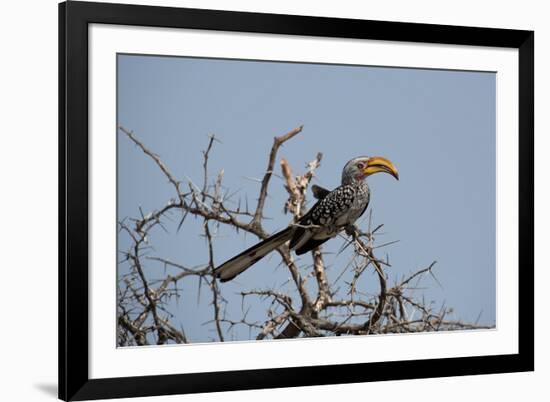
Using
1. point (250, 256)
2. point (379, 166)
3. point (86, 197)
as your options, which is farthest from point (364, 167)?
point (86, 197)

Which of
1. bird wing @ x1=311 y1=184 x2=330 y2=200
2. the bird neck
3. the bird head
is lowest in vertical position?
bird wing @ x1=311 y1=184 x2=330 y2=200

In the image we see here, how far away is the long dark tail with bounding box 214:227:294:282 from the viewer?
226cm

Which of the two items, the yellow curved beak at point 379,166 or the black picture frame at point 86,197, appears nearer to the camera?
the black picture frame at point 86,197

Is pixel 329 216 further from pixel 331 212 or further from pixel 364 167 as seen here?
pixel 364 167

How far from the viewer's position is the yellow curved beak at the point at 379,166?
2373 mm

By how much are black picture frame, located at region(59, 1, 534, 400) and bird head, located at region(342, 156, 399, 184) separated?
28 centimetres

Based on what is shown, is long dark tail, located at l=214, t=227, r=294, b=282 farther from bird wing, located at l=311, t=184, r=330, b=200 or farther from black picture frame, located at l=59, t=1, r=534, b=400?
black picture frame, located at l=59, t=1, r=534, b=400

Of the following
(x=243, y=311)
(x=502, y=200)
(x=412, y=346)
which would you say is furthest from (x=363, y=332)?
(x=502, y=200)

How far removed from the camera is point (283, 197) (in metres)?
2.30

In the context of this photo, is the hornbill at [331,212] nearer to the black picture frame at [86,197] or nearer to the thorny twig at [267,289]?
the thorny twig at [267,289]

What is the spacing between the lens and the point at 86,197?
211 cm

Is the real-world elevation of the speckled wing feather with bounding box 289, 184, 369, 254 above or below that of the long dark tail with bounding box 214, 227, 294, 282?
above

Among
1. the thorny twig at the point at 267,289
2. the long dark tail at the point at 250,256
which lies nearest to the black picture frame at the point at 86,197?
the thorny twig at the point at 267,289

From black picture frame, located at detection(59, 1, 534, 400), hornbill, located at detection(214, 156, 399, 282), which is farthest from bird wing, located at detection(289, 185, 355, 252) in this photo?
black picture frame, located at detection(59, 1, 534, 400)
